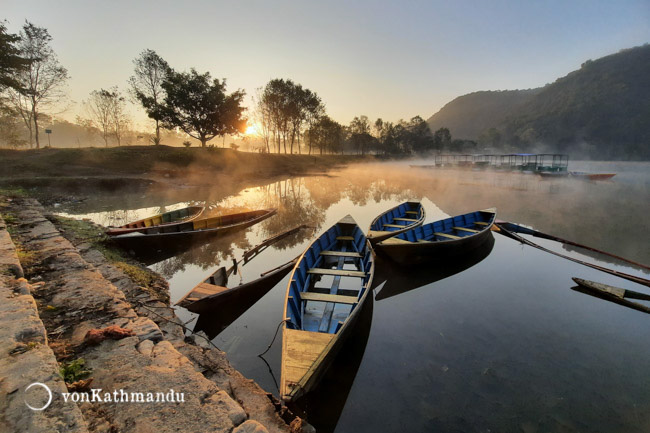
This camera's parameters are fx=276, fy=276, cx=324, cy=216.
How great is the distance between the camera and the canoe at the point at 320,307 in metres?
4.08

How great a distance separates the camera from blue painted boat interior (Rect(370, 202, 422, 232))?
12757 mm

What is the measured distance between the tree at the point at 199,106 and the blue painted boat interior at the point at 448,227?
36841mm

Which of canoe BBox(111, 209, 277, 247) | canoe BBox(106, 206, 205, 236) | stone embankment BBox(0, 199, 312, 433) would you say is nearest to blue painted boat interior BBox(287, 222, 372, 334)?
stone embankment BBox(0, 199, 312, 433)

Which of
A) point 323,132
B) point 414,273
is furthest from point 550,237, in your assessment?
point 323,132

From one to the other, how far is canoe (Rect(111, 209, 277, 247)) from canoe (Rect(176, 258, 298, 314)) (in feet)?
12.6

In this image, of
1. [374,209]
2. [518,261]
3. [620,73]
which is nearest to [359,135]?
[374,209]

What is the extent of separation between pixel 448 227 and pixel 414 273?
4438 millimetres

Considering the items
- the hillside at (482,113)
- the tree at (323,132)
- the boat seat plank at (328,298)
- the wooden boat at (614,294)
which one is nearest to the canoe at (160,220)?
the boat seat plank at (328,298)

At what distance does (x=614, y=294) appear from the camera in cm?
795

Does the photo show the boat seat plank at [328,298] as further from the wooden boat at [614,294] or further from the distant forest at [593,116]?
the distant forest at [593,116]

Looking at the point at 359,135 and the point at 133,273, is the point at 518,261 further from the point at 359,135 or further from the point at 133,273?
the point at 359,135

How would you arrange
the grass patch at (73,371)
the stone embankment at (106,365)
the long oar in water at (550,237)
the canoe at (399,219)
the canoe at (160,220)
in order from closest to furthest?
the stone embankment at (106,365) < the grass patch at (73,371) < the canoe at (160,220) < the long oar in water at (550,237) < the canoe at (399,219)

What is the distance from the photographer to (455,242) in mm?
9695

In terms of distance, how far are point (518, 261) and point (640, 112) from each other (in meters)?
127
